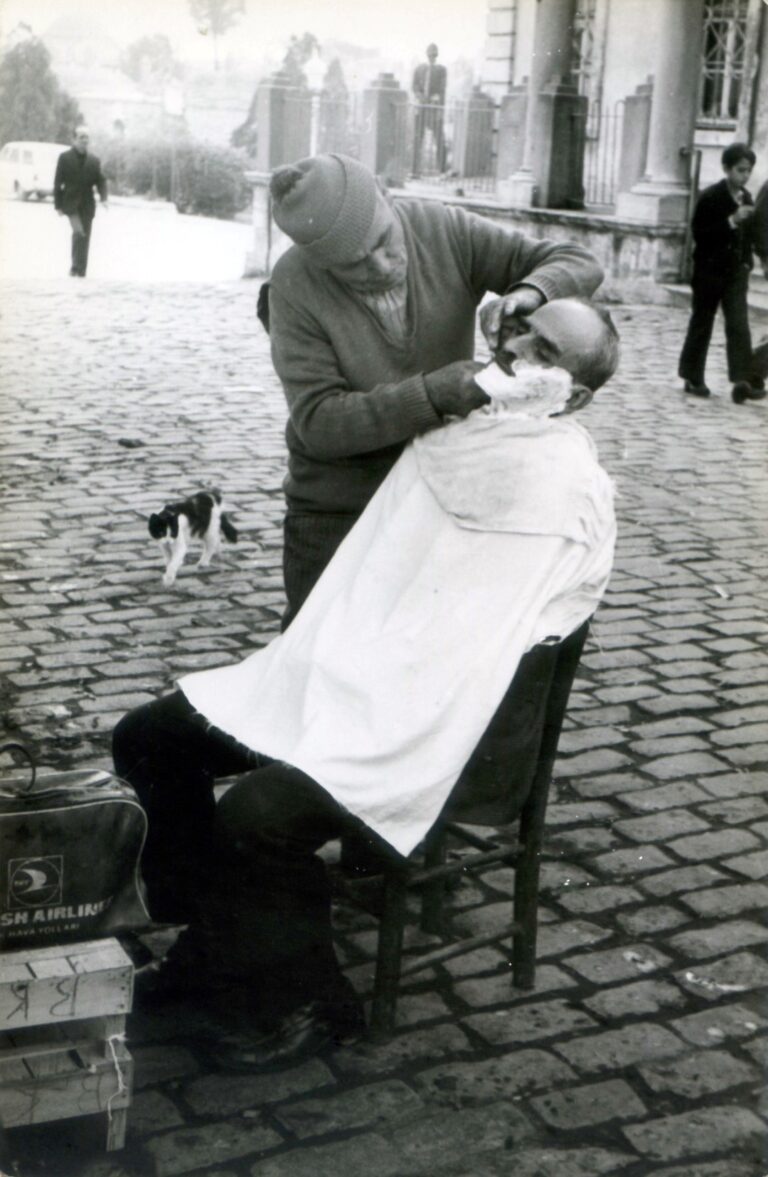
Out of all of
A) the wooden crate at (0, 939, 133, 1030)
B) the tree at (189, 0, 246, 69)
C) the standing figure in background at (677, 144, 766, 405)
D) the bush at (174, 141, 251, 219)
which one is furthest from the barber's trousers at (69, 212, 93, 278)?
the wooden crate at (0, 939, 133, 1030)

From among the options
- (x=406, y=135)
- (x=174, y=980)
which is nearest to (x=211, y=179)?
(x=406, y=135)

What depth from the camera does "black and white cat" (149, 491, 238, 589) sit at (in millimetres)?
6980

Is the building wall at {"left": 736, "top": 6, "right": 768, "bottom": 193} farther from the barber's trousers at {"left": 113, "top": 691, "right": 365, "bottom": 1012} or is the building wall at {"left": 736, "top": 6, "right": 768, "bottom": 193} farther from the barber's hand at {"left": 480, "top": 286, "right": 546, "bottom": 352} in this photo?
the barber's trousers at {"left": 113, "top": 691, "right": 365, "bottom": 1012}

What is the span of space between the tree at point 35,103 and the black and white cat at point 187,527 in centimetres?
466

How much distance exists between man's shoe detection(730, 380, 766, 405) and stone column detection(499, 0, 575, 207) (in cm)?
892

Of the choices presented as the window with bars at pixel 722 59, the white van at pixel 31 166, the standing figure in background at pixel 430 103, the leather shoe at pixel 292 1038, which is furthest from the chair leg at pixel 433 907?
the standing figure in background at pixel 430 103

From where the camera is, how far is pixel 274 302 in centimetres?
370

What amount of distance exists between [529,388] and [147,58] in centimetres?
1423

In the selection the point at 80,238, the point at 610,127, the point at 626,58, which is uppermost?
the point at 626,58

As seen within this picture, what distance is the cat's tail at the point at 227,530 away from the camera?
7.39 metres

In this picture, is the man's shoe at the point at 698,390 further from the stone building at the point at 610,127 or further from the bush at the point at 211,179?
the bush at the point at 211,179

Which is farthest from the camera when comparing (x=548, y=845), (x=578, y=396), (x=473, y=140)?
(x=473, y=140)

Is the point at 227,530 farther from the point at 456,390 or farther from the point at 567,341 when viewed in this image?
the point at 567,341

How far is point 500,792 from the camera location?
3.36 meters
